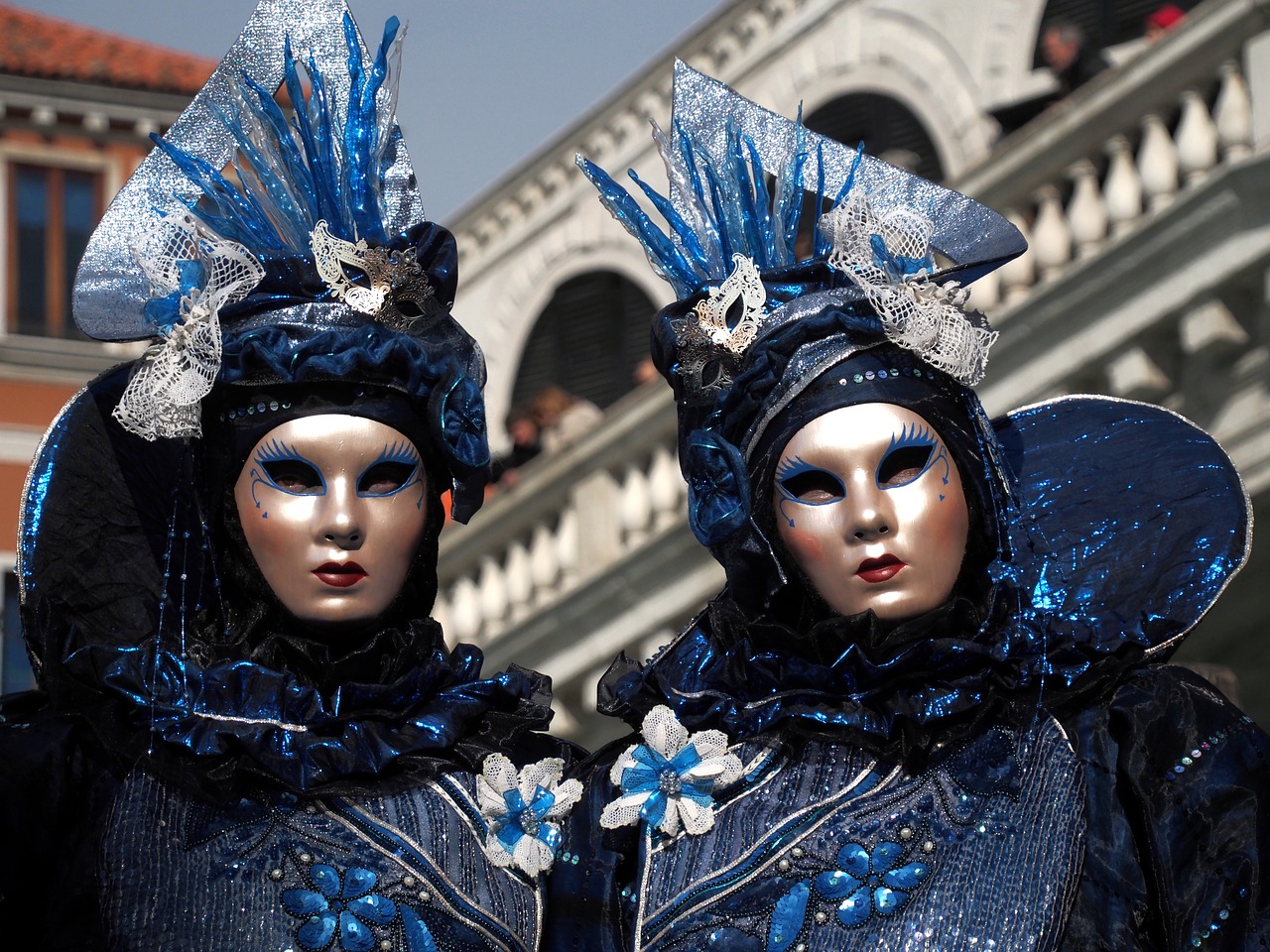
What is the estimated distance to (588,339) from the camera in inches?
589

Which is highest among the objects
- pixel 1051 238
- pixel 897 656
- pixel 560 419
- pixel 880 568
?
pixel 560 419

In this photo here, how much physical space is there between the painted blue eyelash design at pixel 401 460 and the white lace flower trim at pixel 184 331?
33 centimetres

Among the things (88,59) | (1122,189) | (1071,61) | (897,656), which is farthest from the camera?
(88,59)

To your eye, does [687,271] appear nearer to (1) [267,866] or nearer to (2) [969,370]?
(2) [969,370]

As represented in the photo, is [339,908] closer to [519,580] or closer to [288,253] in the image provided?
[288,253]

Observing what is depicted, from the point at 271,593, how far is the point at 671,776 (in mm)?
783

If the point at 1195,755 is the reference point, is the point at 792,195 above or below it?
above

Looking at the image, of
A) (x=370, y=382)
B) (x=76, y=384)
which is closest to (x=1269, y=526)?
(x=370, y=382)

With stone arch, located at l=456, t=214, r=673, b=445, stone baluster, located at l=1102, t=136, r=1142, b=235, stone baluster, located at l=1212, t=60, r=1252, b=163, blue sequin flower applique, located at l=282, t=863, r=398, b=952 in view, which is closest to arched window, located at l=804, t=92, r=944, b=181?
stone arch, located at l=456, t=214, r=673, b=445

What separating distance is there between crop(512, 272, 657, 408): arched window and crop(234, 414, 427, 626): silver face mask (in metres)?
9.73

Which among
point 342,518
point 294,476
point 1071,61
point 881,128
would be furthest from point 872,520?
point 881,128

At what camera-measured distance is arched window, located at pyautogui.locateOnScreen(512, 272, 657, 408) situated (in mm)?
14633

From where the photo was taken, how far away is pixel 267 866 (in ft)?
15.1

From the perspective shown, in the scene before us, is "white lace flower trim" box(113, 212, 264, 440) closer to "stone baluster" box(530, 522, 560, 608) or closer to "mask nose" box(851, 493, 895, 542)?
"mask nose" box(851, 493, 895, 542)
